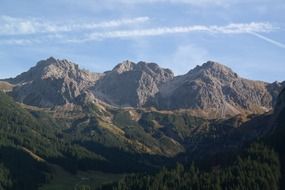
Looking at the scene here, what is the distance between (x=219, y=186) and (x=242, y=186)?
7679mm

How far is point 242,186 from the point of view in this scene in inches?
7761

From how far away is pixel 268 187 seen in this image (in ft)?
654

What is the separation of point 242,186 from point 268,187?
950 centimetres

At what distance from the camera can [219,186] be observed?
652 feet

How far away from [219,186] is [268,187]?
16.7m
